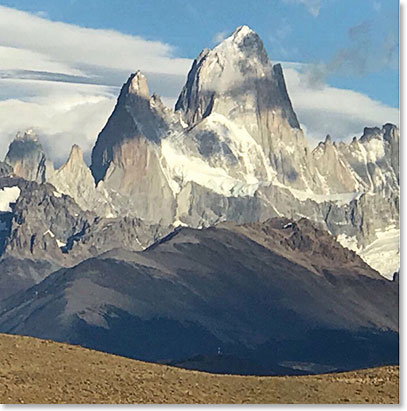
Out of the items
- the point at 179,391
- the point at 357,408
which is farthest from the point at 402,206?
the point at 179,391

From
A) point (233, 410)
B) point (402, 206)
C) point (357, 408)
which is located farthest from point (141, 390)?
point (402, 206)

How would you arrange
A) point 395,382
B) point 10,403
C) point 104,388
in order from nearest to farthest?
1. point 10,403
2. point 104,388
3. point 395,382

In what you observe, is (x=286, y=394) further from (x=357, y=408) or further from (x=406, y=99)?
(x=406, y=99)

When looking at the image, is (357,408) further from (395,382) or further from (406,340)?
(395,382)

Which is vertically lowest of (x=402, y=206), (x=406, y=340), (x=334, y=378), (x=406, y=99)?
(x=334, y=378)

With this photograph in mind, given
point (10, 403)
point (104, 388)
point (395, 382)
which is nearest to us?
point (10, 403)

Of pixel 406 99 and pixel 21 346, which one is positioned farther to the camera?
pixel 21 346

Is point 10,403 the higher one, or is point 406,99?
point 406,99
